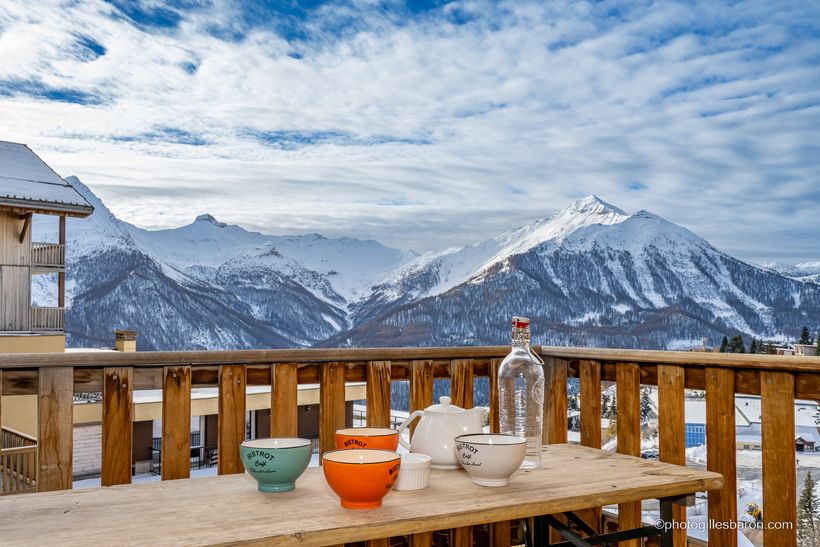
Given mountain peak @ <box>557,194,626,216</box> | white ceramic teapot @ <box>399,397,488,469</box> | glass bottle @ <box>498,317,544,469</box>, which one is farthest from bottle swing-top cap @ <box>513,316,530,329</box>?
mountain peak @ <box>557,194,626,216</box>

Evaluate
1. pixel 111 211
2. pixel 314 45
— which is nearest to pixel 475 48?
pixel 314 45

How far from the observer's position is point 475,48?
8.86 metres

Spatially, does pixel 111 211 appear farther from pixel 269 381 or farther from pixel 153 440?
pixel 269 381

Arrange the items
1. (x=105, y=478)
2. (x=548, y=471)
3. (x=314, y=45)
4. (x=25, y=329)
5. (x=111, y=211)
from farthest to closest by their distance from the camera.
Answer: (x=111, y=211), (x=25, y=329), (x=314, y=45), (x=105, y=478), (x=548, y=471)

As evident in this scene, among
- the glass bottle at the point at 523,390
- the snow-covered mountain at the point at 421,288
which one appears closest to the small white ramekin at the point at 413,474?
the glass bottle at the point at 523,390

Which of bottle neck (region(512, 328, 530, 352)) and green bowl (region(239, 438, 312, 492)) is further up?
bottle neck (region(512, 328, 530, 352))

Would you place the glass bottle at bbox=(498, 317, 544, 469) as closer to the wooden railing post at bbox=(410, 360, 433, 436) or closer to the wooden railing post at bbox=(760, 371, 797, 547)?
the wooden railing post at bbox=(410, 360, 433, 436)

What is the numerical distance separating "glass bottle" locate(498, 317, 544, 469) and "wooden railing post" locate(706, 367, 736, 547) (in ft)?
1.91

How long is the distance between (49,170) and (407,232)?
2817 cm

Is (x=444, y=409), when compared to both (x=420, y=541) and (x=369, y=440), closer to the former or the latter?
(x=369, y=440)

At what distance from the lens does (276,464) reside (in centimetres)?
143

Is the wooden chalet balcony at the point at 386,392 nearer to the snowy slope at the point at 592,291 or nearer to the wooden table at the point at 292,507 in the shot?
the wooden table at the point at 292,507

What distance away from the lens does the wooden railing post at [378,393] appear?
2.39 metres

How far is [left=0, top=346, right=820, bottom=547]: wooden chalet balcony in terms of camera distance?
6.44 ft
